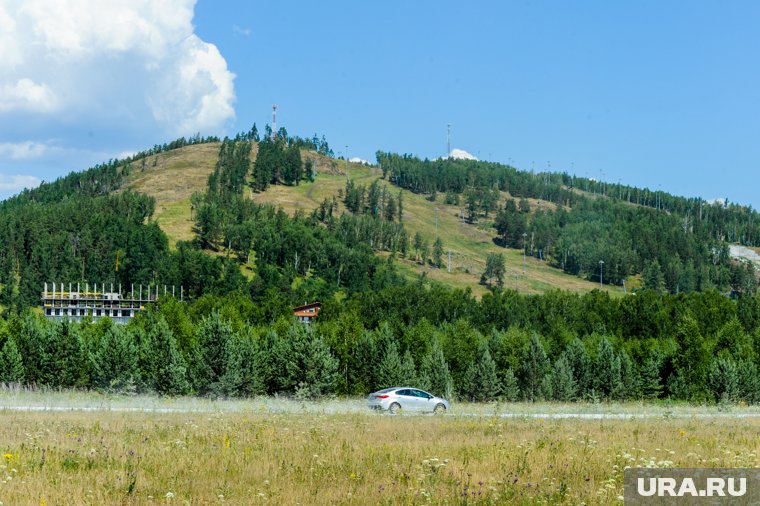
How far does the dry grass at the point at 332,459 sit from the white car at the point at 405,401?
1271 centimetres

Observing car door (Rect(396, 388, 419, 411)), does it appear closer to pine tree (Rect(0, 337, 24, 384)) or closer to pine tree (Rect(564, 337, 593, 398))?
pine tree (Rect(0, 337, 24, 384))

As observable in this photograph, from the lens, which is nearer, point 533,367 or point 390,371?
point 390,371

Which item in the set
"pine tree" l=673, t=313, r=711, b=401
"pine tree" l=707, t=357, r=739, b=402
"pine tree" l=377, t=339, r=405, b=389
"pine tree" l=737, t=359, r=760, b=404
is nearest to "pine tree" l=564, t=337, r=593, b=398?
"pine tree" l=673, t=313, r=711, b=401

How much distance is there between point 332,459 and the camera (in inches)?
659

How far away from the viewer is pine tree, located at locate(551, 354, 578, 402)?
226 feet

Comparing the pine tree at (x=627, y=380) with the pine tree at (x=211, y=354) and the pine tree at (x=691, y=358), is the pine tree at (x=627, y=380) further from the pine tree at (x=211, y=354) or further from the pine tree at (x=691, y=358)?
the pine tree at (x=211, y=354)

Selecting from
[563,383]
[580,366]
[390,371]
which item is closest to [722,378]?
[580,366]

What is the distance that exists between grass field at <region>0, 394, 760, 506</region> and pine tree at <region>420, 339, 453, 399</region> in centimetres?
3983

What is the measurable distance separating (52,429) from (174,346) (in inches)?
1520

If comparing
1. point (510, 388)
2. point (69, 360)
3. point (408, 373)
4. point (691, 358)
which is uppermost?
point (691, 358)

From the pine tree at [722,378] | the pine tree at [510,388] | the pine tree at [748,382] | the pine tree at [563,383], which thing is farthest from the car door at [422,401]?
the pine tree at [748,382]

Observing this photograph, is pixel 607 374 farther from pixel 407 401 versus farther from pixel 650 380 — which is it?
pixel 407 401

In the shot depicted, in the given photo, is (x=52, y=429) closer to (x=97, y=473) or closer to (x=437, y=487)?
(x=97, y=473)

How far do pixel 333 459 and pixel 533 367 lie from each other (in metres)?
60.0
